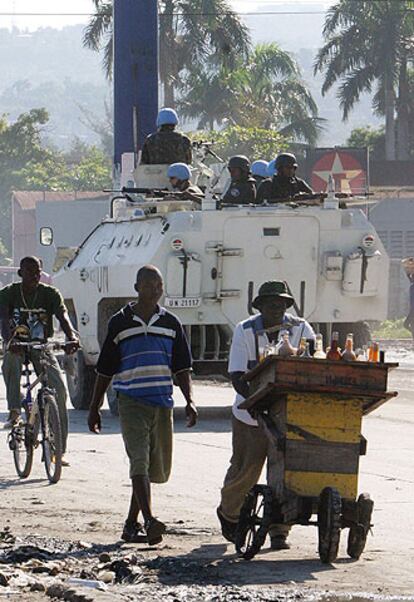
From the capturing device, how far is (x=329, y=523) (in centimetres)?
995

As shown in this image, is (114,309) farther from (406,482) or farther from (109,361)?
(109,361)

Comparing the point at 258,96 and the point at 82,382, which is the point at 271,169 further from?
the point at 258,96

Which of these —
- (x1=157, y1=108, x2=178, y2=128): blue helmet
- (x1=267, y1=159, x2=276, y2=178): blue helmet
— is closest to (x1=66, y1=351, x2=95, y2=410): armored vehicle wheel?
(x1=267, y1=159, x2=276, y2=178): blue helmet

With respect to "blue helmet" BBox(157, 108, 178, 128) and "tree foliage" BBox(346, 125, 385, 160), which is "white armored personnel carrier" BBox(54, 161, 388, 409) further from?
"tree foliage" BBox(346, 125, 385, 160)

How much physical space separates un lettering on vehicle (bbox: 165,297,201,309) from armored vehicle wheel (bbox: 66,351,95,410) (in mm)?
2387

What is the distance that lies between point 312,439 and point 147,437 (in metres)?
1.14

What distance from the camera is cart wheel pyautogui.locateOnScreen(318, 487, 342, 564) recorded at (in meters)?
9.95

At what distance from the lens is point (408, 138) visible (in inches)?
3041

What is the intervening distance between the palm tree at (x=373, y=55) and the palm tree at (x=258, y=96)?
2609mm

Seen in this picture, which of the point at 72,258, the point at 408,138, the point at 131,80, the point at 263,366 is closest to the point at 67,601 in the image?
the point at 263,366

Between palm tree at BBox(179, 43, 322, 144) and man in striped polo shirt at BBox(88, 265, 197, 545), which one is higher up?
palm tree at BBox(179, 43, 322, 144)

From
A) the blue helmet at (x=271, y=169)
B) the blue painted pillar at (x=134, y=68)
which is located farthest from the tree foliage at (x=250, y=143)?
the blue helmet at (x=271, y=169)

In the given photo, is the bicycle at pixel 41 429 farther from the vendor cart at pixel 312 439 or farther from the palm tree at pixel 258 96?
the palm tree at pixel 258 96

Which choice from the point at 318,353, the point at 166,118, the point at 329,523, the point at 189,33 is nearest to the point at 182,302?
the point at 166,118
